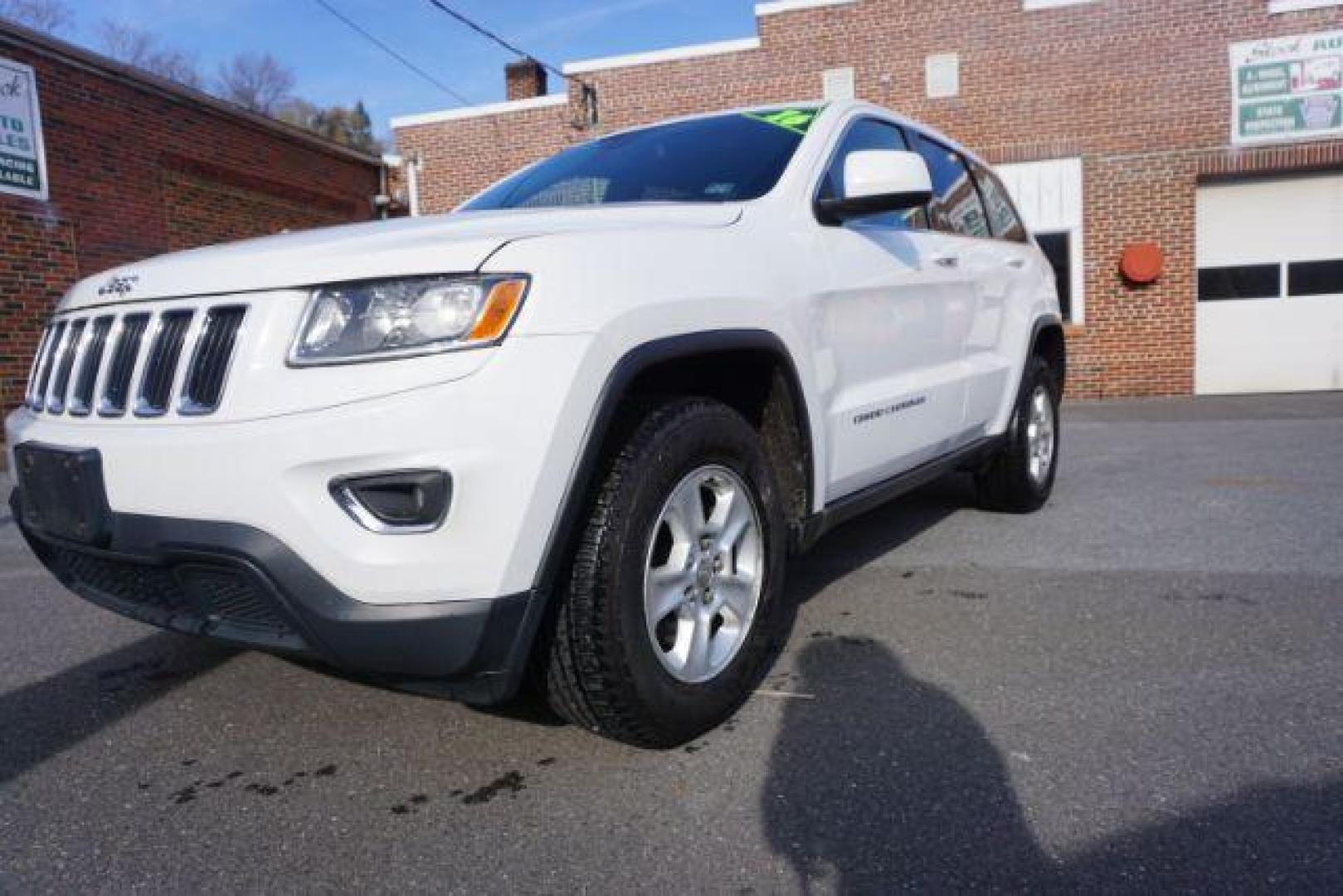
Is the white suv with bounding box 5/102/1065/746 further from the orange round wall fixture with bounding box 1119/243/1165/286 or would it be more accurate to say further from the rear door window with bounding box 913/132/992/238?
the orange round wall fixture with bounding box 1119/243/1165/286

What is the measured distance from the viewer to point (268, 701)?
2.67 m

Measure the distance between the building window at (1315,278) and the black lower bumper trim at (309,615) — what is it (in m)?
12.4

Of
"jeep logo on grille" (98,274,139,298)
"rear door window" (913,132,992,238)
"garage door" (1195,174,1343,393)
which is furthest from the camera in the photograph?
"garage door" (1195,174,1343,393)

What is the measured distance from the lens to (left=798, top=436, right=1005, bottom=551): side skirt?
2.84 metres

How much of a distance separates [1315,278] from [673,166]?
1120 centimetres

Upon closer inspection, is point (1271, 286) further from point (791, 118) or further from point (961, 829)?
point (961, 829)

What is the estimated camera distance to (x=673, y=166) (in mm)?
3197

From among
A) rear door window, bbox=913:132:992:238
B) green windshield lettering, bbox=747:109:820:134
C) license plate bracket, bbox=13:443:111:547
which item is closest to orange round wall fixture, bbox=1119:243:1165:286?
rear door window, bbox=913:132:992:238

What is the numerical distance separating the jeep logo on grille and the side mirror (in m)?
1.88

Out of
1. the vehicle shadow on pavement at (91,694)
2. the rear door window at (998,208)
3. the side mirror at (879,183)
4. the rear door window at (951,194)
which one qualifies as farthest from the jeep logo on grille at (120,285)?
the rear door window at (998,208)

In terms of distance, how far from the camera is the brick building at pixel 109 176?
8.74 m

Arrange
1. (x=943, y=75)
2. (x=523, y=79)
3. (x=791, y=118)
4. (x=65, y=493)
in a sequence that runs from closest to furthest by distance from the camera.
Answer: (x=65, y=493) → (x=791, y=118) → (x=943, y=75) → (x=523, y=79)

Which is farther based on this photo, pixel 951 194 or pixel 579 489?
pixel 951 194

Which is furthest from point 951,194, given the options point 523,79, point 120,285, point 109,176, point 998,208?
point 523,79
